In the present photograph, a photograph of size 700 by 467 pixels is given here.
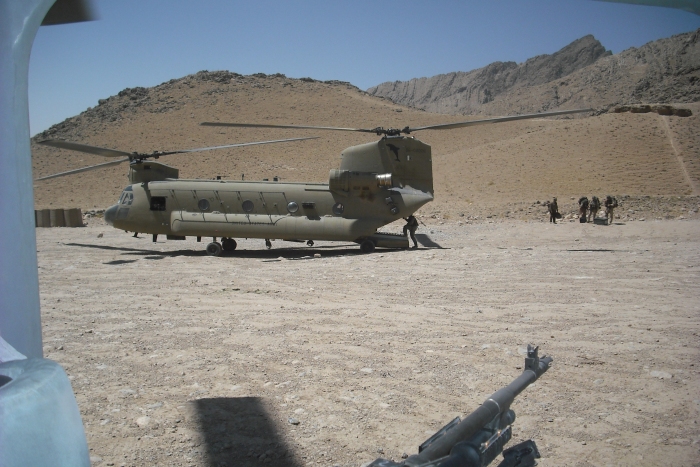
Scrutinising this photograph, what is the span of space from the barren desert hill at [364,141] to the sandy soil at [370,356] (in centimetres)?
1462

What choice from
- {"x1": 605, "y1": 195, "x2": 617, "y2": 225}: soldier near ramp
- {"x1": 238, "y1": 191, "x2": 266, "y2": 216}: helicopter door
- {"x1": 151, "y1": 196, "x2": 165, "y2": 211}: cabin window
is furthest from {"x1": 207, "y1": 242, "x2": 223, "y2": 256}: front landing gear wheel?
{"x1": 605, "y1": 195, "x2": 617, "y2": 225}: soldier near ramp

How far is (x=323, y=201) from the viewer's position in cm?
1279

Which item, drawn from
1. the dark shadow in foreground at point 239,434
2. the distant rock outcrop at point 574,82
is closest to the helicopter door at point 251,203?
the dark shadow in foreground at point 239,434

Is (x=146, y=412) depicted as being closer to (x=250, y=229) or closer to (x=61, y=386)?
(x=61, y=386)

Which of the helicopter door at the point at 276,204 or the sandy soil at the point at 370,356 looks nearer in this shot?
the sandy soil at the point at 370,356

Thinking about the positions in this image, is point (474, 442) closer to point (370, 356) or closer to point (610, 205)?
point (370, 356)

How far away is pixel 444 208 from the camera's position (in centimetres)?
2473

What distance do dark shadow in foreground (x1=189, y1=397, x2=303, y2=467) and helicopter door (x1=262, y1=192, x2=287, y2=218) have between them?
8867mm

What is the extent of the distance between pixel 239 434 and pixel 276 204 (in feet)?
31.2

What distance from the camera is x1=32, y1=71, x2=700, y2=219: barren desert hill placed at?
26938mm

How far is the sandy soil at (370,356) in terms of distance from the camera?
3557 mm

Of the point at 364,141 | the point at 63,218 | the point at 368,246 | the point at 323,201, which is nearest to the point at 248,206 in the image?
the point at 323,201

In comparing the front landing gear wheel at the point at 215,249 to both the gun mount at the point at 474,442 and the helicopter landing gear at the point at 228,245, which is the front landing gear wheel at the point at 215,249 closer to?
the helicopter landing gear at the point at 228,245

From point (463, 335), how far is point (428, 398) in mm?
1646
